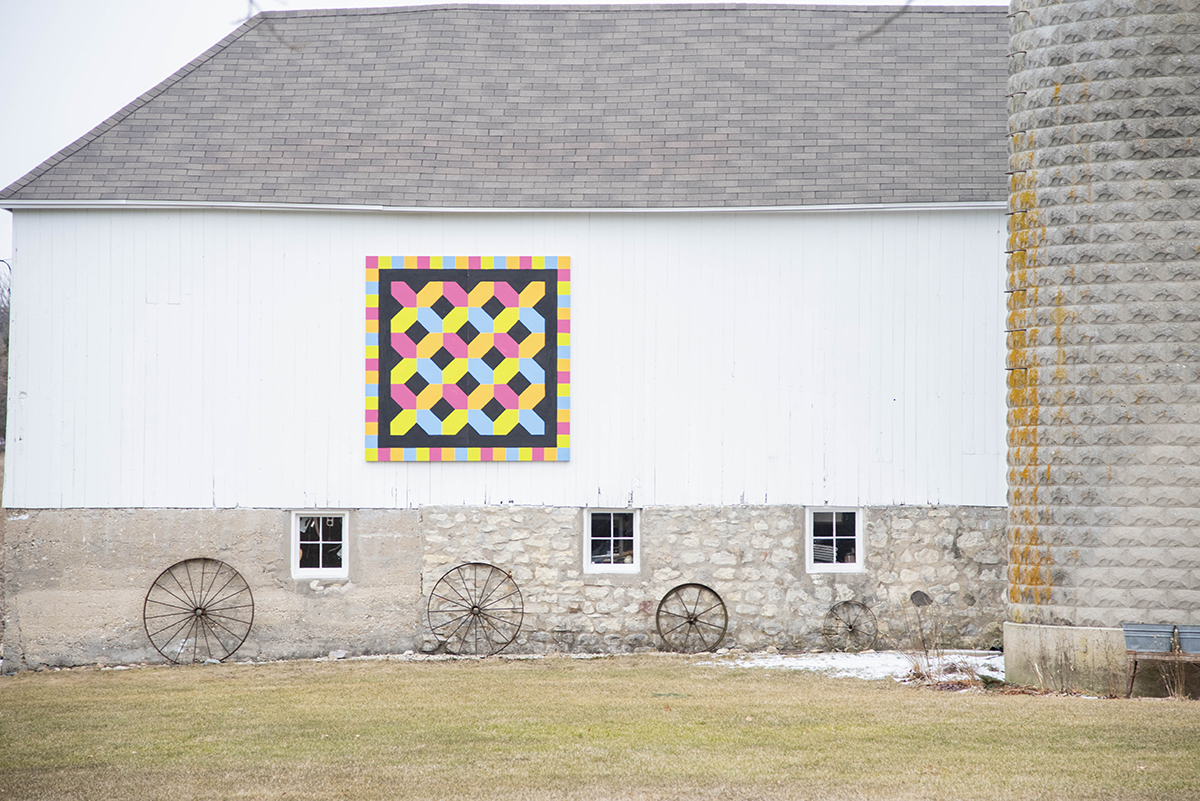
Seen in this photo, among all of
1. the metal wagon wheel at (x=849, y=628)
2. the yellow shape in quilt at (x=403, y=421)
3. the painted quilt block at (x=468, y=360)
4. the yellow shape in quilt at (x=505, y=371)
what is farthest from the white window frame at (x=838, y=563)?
the yellow shape in quilt at (x=403, y=421)

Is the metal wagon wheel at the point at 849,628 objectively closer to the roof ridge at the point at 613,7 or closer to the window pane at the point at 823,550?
the window pane at the point at 823,550

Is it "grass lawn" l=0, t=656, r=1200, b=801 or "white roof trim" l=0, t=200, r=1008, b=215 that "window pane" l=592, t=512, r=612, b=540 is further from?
"white roof trim" l=0, t=200, r=1008, b=215

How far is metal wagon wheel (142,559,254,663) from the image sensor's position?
13.8 meters

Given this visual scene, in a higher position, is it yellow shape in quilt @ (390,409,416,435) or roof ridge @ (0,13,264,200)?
roof ridge @ (0,13,264,200)

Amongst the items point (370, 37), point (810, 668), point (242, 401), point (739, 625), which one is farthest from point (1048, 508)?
point (370, 37)

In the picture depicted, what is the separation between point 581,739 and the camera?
29.9 feet

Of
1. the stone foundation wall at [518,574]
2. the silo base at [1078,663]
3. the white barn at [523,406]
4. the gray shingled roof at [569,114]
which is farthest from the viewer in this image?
the gray shingled roof at [569,114]

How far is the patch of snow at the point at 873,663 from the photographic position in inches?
479

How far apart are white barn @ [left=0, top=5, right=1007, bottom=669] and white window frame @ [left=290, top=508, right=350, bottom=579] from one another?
36 mm

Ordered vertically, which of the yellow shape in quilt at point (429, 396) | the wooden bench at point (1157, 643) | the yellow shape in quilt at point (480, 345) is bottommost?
the wooden bench at point (1157, 643)

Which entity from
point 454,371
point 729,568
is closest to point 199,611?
point 454,371

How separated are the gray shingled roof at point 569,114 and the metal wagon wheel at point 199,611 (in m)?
4.54

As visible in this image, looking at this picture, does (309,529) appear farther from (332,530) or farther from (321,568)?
(321,568)

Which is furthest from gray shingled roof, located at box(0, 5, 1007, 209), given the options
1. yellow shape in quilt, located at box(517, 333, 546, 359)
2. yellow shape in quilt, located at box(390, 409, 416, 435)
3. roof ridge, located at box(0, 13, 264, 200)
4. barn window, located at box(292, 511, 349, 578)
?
barn window, located at box(292, 511, 349, 578)
